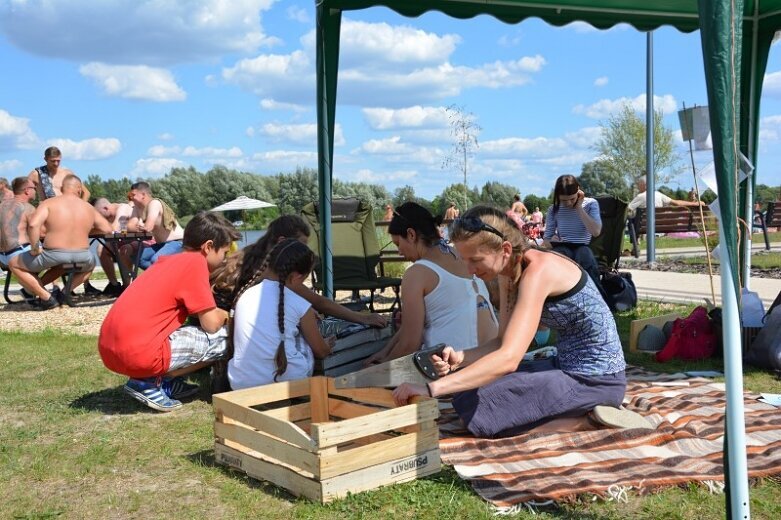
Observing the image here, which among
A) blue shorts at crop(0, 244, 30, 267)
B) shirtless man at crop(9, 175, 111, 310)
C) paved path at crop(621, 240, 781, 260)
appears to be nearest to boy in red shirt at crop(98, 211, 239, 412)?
shirtless man at crop(9, 175, 111, 310)

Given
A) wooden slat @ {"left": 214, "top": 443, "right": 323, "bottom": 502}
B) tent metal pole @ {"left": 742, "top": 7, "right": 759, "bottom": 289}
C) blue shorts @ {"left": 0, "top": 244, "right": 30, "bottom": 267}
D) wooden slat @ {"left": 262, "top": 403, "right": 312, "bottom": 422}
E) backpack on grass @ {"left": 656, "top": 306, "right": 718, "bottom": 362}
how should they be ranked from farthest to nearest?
blue shorts @ {"left": 0, "top": 244, "right": 30, "bottom": 267} < tent metal pole @ {"left": 742, "top": 7, "right": 759, "bottom": 289} < backpack on grass @ {"left": 656, "top": 306, "right": 718, "bottom": 362} < wooden slat @ {"left": 262, "top": 403, "right": 312, "bottom": 422} < wooden slat @ {"left": 214, "top": 443, "right": 323, "bottom": 502}

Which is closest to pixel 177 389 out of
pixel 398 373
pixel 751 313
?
pixel 398 373

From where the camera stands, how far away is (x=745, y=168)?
290 centimetres

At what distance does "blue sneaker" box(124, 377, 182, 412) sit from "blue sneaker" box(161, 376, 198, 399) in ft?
0.38

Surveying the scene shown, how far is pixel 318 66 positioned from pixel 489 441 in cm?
365

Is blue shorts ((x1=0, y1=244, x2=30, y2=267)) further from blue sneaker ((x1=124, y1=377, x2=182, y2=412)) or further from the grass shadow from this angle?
blue sneaker ((x1=124, y1=377, x2=182, y2=412))

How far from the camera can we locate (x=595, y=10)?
740cm

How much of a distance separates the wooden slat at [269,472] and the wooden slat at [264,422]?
14cm

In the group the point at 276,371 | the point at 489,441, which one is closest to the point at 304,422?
the point at 276,371

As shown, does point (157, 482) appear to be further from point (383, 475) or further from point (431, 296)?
point (431, 296)

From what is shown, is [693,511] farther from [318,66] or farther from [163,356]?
[318,66]

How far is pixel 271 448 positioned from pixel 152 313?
1.58 meters

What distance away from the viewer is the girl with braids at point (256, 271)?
500 cm

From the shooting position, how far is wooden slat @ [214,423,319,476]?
10.8ft
